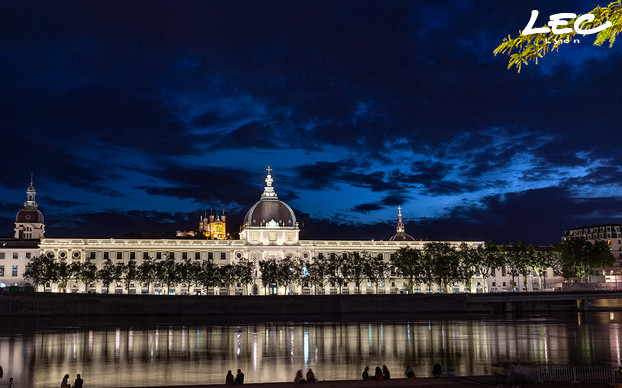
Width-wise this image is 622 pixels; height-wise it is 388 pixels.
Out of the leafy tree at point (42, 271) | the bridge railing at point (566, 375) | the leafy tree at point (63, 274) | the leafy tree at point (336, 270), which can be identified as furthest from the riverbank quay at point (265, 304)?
the bridge railing at point (566, 375)

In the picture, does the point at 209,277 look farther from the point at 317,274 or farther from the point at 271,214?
the point at 271,214

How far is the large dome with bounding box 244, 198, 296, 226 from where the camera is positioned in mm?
189250

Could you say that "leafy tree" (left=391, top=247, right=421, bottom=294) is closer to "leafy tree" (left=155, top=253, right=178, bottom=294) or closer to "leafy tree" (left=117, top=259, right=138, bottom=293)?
"leafy tree" (left=155, top=253, right=178, bottom=294)

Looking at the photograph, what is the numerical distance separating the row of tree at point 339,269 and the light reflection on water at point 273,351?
65.3m

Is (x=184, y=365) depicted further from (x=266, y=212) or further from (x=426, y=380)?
(x=266, y=212)

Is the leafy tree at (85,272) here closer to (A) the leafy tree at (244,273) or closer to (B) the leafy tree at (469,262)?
(A) the leafy tree at (244,273)

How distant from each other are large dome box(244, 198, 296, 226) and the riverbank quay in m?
55.3

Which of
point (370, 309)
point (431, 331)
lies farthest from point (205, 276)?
point (431, 331)

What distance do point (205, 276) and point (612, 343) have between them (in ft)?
349

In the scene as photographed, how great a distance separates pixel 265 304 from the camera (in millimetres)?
134500

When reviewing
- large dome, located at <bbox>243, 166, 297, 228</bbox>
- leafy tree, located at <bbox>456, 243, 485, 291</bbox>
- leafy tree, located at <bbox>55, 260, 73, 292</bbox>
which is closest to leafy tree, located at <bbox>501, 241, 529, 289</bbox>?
leafy tree, located at <bbox>456, 243, 485, 291</bbox>

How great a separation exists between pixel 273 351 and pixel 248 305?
7187cm

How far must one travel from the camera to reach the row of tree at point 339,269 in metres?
157

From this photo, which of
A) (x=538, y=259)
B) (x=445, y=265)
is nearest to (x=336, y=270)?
(x=445, y=265)
